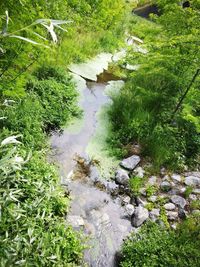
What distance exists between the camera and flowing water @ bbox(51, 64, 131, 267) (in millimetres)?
4047

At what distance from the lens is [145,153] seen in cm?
589

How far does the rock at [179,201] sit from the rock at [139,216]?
0.63m

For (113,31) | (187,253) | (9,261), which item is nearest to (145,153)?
(187,253)

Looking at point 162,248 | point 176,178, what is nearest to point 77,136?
point 176,178

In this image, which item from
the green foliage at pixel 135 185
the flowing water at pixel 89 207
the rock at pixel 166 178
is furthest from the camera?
the rock at pixel 166 178

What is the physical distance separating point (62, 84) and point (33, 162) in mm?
3212

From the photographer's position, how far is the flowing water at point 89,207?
4047 millimetres

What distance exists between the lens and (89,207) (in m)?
4.63

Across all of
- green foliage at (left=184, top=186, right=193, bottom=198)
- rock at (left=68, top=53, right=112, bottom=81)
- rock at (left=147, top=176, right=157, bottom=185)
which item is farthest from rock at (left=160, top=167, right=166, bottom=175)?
rock at (left=68, top=53, right=112, bottom=81)

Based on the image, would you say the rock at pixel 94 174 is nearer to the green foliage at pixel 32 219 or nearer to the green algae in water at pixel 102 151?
the green algae in water at pixel 102 151

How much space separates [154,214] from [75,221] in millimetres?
1351

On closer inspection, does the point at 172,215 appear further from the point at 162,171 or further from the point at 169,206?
the point at 162,171

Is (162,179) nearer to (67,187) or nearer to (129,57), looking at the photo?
(67,187)

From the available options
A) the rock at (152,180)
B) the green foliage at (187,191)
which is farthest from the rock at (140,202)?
the green foliage at (187,191)
